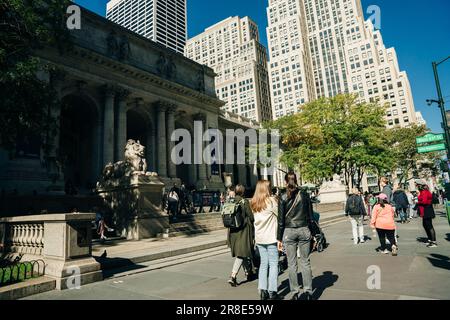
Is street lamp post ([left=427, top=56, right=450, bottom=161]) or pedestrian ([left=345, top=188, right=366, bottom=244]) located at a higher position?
street lamp post ([left=427, top=56, right=450, bottom=161])

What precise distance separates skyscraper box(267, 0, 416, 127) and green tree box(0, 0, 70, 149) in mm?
102779

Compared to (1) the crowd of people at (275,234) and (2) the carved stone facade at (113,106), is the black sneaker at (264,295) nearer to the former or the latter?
(1) the crowd of people at (275,234)

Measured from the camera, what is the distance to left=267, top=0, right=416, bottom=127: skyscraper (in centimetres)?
10362

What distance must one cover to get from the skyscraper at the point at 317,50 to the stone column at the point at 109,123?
90449 mm

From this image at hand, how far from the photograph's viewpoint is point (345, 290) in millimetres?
4992

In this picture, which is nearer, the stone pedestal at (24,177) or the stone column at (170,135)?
the stone pedestal at (24,177)

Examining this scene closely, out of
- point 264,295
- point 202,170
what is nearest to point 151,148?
point 202,170

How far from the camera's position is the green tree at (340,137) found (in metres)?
30.7

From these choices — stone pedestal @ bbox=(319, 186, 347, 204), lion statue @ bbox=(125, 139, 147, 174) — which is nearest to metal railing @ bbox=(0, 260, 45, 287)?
lion statue @ bbox=(125, 139, 147, 174)

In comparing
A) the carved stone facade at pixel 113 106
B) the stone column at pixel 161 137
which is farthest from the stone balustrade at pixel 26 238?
the stone column at pixel 161 137

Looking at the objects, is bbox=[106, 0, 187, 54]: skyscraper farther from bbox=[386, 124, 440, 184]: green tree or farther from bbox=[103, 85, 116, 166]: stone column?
bbox=[103, 85, 116, 166]: stone column

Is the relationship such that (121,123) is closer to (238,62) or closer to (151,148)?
(151,148)

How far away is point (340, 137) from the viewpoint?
31734mm
